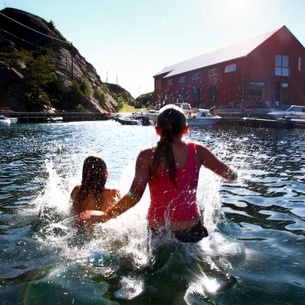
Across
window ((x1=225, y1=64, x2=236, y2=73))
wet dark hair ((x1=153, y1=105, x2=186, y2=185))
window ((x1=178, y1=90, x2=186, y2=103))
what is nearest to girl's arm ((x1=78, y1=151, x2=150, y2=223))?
wet dark hair ((x1=153, y1=105, x2=186, y2=185))

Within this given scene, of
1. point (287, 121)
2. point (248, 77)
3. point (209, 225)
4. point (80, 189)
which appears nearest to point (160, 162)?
point (80, 189)

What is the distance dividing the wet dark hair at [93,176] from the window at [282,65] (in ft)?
145

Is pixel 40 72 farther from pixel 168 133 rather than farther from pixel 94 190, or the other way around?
pixel 168 133

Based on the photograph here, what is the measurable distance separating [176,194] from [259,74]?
43328mm

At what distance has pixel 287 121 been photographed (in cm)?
3167

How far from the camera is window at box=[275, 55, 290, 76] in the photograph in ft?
147

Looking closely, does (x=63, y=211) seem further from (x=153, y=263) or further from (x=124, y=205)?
(x=124, y=205)

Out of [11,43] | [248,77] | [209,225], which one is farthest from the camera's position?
[11,43]

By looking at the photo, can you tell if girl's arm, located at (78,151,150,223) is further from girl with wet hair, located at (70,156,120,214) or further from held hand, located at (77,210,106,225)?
girl with wet hair, located at (70,156,120,214)

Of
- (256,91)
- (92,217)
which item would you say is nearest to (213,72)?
(256,91)

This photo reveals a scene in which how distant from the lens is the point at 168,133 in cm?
346

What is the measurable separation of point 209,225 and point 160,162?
2.94 metres

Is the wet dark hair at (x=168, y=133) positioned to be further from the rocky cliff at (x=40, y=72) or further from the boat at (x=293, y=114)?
the rocky cliff at (x=40, y=72)

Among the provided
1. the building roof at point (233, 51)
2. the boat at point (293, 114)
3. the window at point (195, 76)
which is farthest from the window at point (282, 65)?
the window at point (195, 76)
